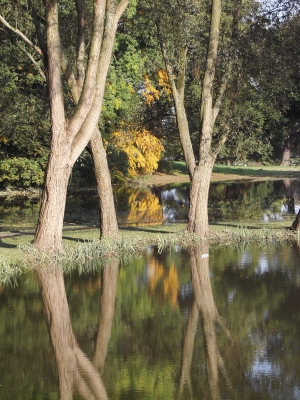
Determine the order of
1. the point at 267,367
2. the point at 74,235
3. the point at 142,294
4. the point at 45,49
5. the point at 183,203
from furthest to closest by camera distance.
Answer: the point at 183,203 < the point at 74,235 < the point at 45,49 < the point at 142,294 < the point at 267,367

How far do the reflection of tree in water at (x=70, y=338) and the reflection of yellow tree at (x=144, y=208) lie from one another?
511 inches

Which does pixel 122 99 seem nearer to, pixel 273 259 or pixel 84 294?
pixel 273 259

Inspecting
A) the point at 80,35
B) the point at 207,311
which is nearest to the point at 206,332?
the point at 207,311

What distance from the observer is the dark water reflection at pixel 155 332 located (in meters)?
8.63

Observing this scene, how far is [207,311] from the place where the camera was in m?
12.5

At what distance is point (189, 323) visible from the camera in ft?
38.0

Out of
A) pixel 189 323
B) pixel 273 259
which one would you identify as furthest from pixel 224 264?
pixel 189 323

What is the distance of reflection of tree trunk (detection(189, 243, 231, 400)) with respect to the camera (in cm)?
899

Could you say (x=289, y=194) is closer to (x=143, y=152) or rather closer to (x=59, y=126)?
(x=143, y=152)

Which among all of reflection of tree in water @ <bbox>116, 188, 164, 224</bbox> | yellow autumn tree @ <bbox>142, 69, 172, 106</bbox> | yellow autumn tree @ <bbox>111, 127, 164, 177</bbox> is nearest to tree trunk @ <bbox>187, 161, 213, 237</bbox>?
reflection of tree in water @ <bbox>116, 188, 164, 224</bbox>

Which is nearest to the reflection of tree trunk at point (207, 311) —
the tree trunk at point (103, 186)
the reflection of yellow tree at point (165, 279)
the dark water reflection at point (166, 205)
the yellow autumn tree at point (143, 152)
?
the reflection of yellow tree at point (165, 279)

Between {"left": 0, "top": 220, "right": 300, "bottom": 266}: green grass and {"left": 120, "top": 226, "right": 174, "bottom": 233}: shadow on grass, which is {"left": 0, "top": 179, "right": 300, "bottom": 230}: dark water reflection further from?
{"left": 0, "top": 220, "right": 300, "bottom": 266}: green grass

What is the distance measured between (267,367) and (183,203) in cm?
2842

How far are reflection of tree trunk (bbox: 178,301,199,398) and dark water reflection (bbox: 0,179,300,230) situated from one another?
14.7 metres
